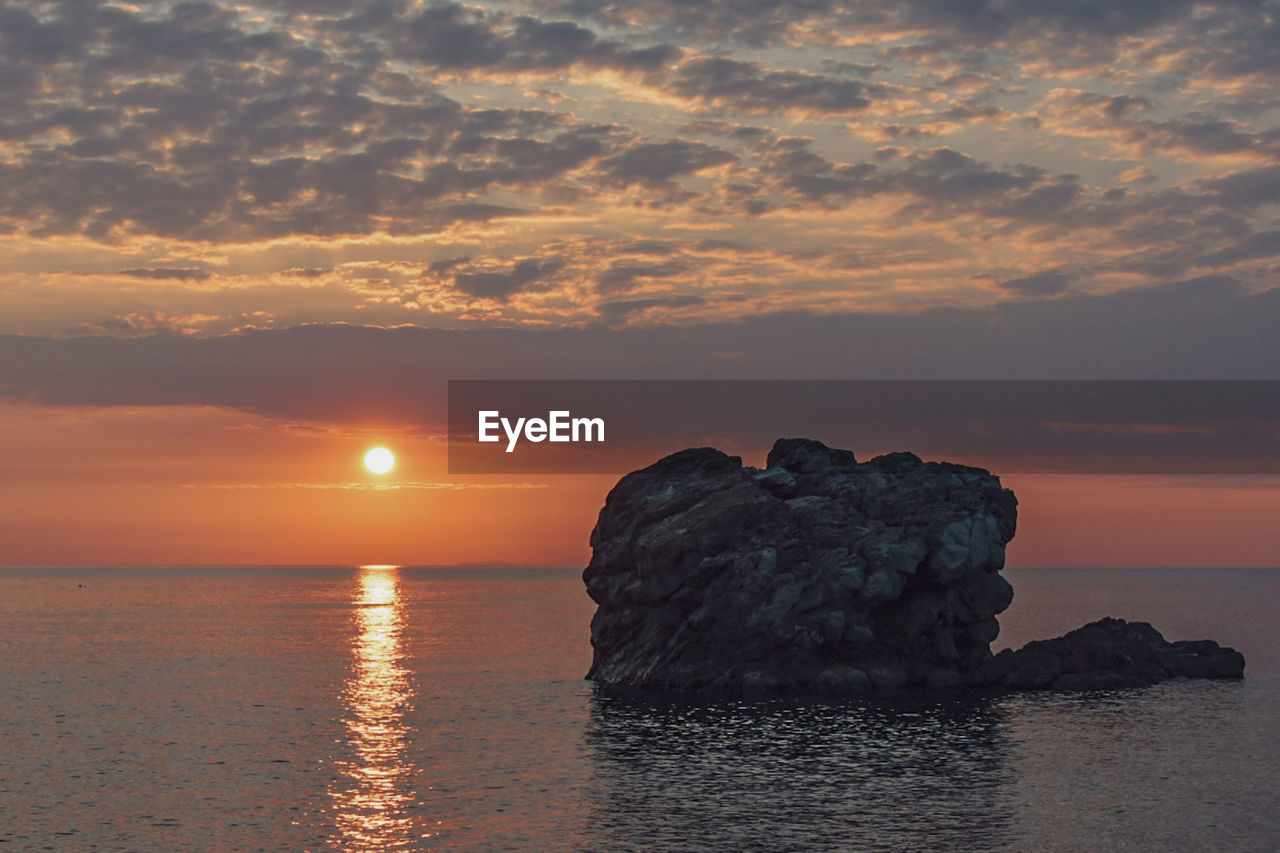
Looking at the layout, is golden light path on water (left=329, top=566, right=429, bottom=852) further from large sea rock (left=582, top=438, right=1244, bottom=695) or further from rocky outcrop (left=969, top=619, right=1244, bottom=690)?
rocky outcrop (left=969, top=619, right=1244, bottom=690)

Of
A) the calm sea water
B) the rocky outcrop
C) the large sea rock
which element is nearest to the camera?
the calm sea water

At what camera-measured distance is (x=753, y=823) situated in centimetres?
6347

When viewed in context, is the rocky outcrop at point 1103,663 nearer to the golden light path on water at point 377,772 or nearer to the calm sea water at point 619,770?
the calm sea water at point 619,770

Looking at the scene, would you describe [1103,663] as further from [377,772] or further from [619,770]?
[377,772]

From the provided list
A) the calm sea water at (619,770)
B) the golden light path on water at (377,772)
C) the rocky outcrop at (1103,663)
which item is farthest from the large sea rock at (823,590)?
the golden light path on water at (377,772)

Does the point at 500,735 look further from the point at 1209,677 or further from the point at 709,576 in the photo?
the point at 1209,677

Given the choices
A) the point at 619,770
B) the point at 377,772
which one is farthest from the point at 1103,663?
the point at 377,772

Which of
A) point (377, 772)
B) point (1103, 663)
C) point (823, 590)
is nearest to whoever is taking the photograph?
point (377, 772)

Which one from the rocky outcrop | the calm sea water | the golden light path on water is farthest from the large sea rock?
the golden light path on water

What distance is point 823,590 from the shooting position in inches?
4085

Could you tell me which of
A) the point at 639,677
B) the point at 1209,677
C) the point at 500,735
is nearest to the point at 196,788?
the point at 500,735

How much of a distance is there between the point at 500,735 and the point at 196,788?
80.0ft

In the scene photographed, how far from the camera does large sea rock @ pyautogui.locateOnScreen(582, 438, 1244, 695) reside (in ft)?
341

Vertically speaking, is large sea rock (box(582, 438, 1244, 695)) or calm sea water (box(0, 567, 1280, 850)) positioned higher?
large sea rock (box(582, 438, 1244, 695))
